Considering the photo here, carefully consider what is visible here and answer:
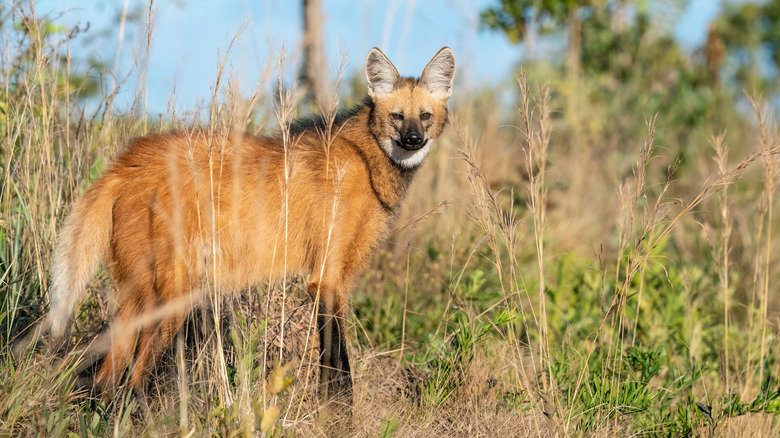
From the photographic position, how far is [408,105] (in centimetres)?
352

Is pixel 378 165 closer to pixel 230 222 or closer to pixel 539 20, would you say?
pixel 230 222

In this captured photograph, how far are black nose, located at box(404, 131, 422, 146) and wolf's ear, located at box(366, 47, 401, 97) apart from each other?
383 mm

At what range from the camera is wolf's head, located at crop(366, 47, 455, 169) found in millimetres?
3367

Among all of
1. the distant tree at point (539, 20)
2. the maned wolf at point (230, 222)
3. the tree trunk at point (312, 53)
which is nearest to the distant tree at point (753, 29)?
the distant tree at point (539, 20)

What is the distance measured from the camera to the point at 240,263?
2.84 metres

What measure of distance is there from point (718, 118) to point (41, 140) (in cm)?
802

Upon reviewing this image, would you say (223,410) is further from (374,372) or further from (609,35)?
(609,35)

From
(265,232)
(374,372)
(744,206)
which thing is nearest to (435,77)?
(265,232)

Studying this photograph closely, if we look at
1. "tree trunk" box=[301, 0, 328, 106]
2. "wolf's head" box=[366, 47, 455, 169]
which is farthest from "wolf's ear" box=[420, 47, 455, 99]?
"tree trunk" box=[301, 0, 328, 106]

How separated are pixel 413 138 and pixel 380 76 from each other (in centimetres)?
49

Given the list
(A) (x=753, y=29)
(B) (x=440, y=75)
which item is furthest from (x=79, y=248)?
(A) (x=753, y=29)

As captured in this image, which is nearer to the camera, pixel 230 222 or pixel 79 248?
pixel 79 248

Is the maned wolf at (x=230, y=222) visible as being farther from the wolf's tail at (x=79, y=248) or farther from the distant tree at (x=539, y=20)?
the distant tree at (x=539, y=20)

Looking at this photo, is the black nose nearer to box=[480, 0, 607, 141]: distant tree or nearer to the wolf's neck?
the wolf's neck
